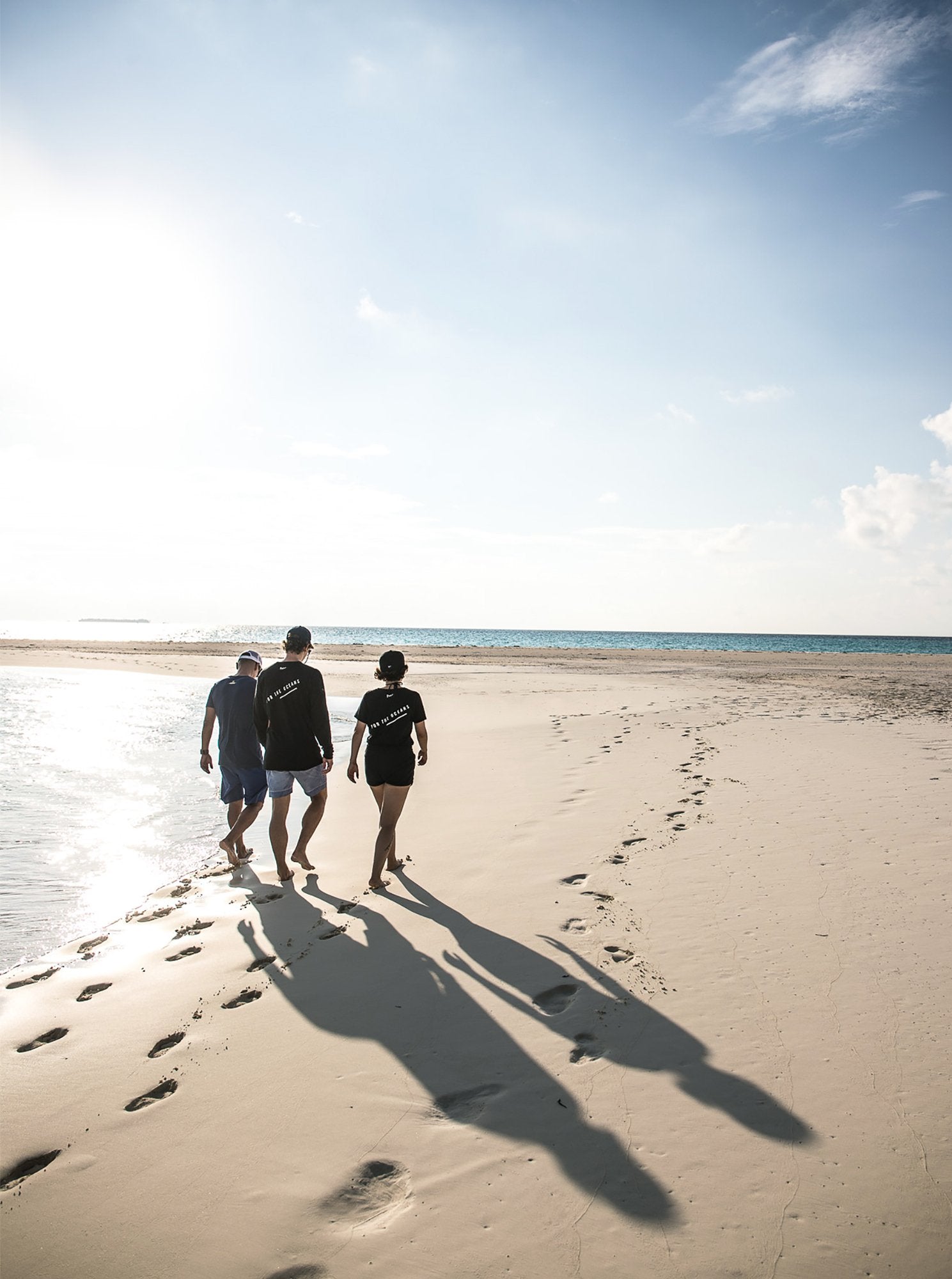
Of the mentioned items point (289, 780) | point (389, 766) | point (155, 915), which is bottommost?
point (155, 915)

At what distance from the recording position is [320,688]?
6.17 metres

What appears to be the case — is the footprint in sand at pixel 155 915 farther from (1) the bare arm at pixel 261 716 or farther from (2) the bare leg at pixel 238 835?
(1) the bare arm at pixel 261 716

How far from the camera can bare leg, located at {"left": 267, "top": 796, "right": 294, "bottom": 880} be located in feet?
19.7

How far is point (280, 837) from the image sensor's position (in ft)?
19.8

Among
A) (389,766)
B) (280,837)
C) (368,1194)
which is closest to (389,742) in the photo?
(389,766)

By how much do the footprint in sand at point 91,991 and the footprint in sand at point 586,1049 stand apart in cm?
275

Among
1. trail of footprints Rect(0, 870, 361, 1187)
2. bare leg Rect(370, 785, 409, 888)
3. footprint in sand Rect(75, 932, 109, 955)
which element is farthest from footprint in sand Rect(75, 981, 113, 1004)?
bare leg Rect(370, 785, 409, 888)

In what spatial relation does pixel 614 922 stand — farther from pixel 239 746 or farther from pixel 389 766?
pixel 239 746

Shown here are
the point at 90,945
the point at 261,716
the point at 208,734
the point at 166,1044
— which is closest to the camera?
the point at 166,1044

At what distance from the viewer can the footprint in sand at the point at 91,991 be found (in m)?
3.96

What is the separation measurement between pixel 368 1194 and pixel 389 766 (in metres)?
3.50

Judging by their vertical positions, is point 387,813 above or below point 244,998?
above

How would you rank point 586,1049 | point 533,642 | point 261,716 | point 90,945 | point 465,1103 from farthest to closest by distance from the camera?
point 533,642 < point 261,716 < point 90,945 < point 586,1049 < point 465,1103

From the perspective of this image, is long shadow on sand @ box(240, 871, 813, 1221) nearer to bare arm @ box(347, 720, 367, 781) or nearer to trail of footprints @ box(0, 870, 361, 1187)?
trail of footprints @ box(0, 870, 361, 1187)
